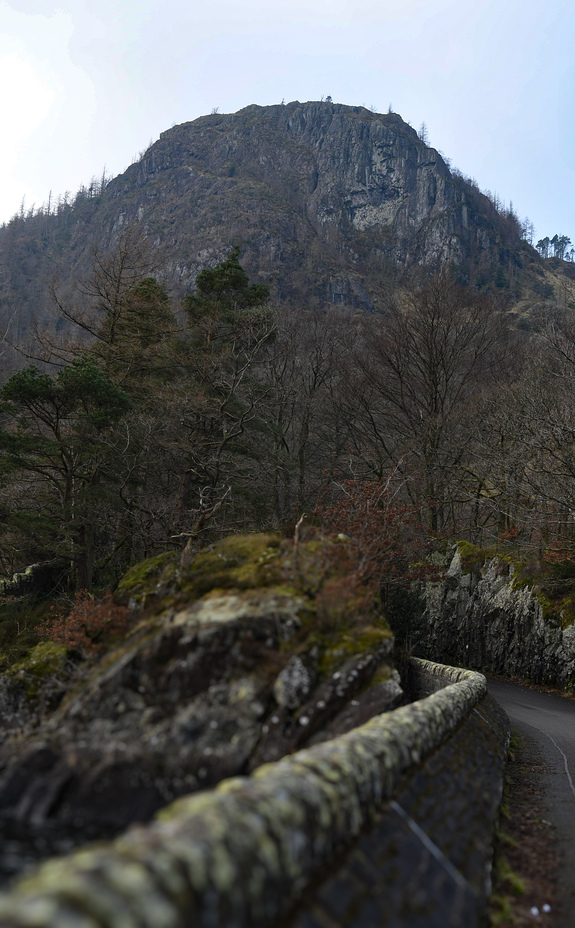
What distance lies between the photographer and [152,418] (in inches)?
724

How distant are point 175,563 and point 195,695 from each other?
3.94 metres

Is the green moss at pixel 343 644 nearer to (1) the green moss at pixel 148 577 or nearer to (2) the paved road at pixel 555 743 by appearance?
(2) the paved road at pixel 555 743

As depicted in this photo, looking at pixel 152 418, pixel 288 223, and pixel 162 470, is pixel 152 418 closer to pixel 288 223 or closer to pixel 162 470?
pixel 162 470

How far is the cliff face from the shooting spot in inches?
3999

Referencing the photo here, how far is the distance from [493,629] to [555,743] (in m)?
11.3

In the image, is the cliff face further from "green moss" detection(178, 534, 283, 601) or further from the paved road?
"green moss" detection(178, 534, 283, 601)

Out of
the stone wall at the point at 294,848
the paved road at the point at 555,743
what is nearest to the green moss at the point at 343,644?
the stone wall at the point at 294,848

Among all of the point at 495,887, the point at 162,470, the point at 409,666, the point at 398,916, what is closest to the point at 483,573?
the point at 409,666

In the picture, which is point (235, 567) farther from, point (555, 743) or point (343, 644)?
point (555, 743)

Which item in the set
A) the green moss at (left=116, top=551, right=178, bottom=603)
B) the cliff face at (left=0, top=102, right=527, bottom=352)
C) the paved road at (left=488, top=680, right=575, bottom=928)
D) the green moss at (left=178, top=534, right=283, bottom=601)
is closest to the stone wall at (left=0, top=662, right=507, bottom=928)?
the paved road at (left=488, top=680, right=575, bottom=928)

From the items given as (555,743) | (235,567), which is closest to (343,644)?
(235,567)

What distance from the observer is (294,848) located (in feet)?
10.6

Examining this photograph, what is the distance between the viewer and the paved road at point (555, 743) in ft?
21.8

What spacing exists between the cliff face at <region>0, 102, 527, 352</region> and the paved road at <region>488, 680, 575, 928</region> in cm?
8307
